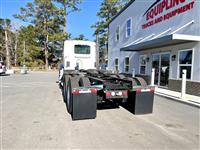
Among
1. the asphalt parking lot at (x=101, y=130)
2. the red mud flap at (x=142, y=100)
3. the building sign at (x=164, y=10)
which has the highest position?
the building sign at (x=164, y=10)

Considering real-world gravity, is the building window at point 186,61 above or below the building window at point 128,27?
below

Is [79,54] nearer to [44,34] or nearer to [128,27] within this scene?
[128,27]

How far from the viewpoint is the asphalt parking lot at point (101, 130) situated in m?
3.43

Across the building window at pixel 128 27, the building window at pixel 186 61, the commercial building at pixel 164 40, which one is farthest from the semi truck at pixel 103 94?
the building window at pixel 128 27

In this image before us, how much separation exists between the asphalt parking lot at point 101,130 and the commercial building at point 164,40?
3.99m

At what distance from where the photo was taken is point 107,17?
35656 millimetres

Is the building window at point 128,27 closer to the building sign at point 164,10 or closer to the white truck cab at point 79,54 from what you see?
the building sign at point 164,10

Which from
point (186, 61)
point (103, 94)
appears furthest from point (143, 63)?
point (103, 94)

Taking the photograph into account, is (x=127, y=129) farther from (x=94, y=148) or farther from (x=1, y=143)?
(x=1, y=143)

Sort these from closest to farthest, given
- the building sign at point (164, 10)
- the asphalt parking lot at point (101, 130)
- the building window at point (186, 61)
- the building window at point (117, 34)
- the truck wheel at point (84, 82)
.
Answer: the asphalt parking lot at point (101, 130), the truck wheel at point (84, 82), the building window at point (186, 61), the building sign at point (164, 10), the building window at point (117, 34)

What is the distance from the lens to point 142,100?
5605 millimetres

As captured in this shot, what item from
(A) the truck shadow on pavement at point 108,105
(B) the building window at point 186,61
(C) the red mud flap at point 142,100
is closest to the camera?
(C) the red mud flap at point 142,100

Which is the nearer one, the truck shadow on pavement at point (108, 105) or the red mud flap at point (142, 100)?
the red mud flap at point (142, 100)

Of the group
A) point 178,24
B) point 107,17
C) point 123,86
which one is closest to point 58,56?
point 107,17
